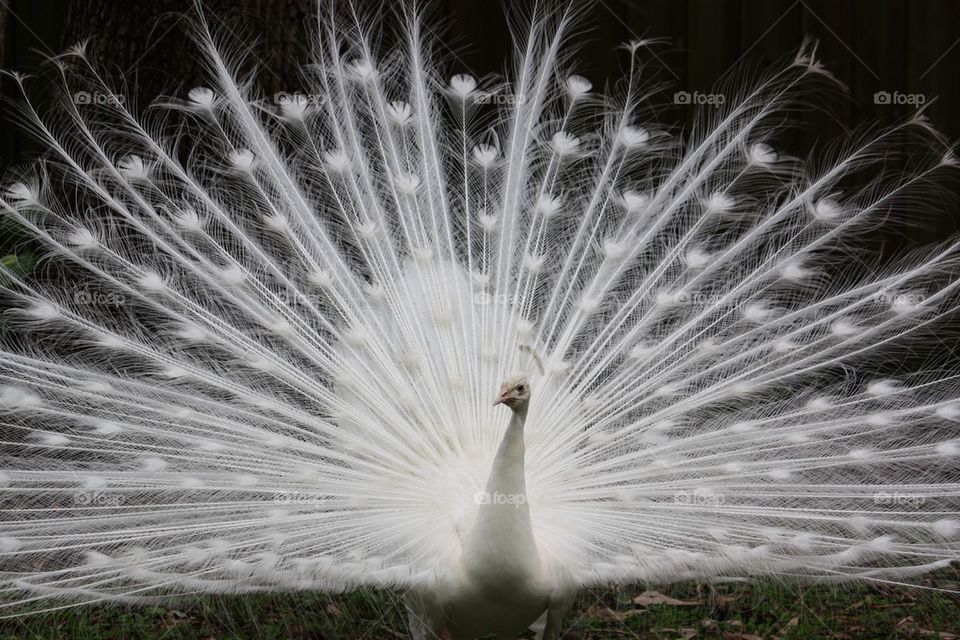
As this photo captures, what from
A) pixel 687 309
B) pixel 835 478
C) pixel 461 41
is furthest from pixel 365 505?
pixel 461 41

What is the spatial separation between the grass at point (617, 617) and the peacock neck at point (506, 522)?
80 centimetres

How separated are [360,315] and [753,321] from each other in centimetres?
154

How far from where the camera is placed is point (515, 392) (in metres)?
3.33

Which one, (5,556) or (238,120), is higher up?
(238,120)

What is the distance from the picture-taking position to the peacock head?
3.31 metres

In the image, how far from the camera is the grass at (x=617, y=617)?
4262 mm

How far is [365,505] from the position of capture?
3781mm

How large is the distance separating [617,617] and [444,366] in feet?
4.56

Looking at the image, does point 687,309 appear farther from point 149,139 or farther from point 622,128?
point 149,139

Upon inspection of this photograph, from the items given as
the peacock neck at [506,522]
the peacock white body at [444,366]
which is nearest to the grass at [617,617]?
the peacock white body at [444,366]

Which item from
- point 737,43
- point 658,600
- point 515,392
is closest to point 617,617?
point 658,600

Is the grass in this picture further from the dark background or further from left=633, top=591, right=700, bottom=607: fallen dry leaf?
the dark background

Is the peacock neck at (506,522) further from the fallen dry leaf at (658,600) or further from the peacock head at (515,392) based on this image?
the fallen dry leaf at (658,600)

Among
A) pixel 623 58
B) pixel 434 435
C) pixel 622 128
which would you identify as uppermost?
pixel 623 58
